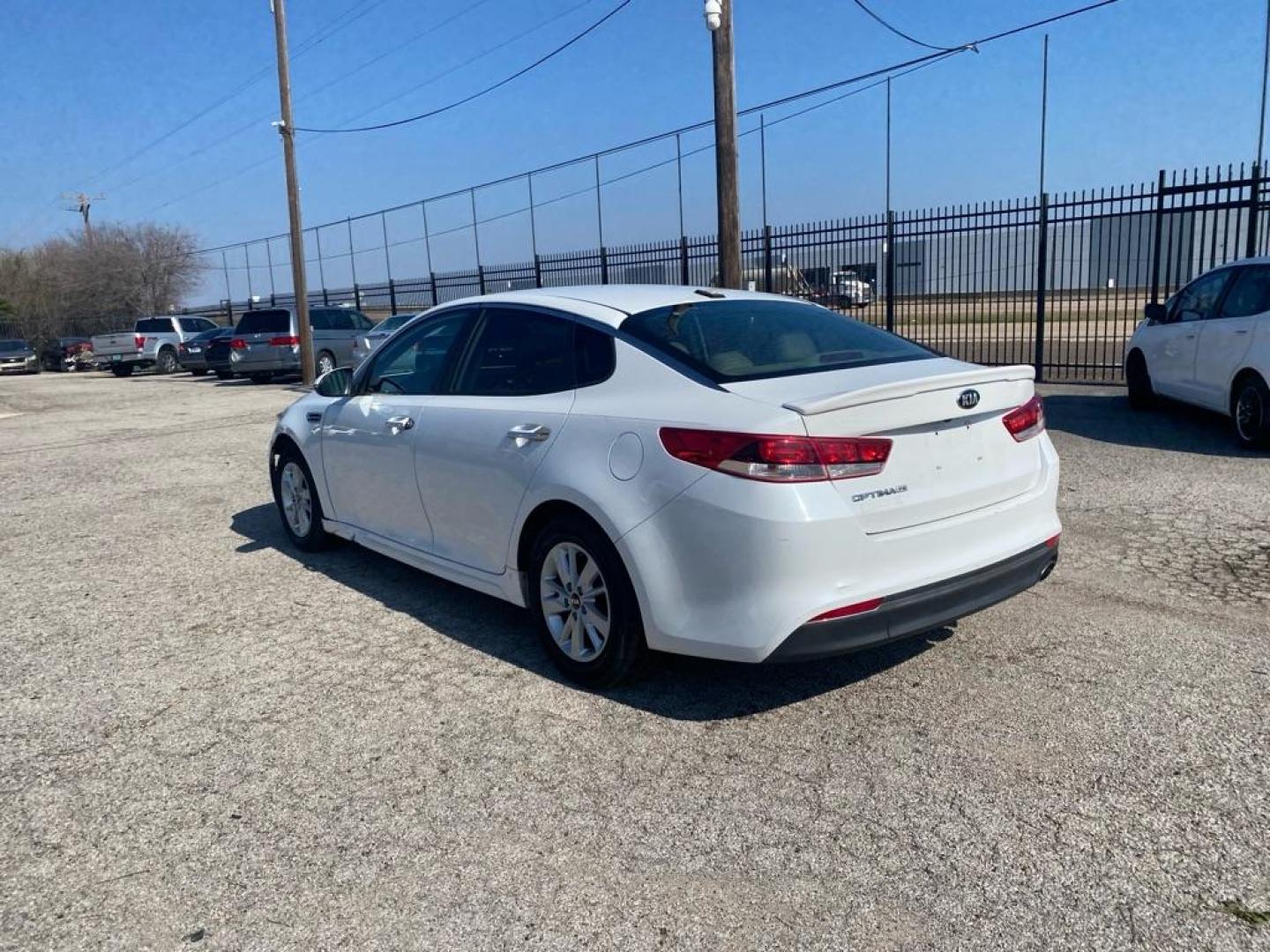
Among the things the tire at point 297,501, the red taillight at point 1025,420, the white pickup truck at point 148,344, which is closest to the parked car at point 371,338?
the white pickup truck at point 148,344

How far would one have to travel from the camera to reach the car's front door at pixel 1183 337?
913 cm

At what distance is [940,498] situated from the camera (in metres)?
3.65

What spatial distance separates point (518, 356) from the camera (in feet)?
15.1

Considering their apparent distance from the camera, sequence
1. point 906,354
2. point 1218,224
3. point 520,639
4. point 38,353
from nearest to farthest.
A: point 906,354 < point 520,639 < point 1218,224 < point 38,353

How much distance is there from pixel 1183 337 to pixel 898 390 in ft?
23.6

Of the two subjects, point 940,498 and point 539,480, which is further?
point 539,480

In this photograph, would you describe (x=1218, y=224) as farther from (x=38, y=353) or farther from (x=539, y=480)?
(x=38, y=353)

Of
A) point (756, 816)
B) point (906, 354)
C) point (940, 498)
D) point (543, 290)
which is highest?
point (543, 290)

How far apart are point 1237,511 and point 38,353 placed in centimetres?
4060

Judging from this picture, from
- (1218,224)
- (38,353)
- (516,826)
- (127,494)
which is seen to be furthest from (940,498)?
(38,353)

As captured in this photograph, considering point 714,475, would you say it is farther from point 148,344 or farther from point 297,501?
point 148,344

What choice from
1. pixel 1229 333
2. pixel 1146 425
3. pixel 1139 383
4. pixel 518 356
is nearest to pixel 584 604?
pixel 518 356

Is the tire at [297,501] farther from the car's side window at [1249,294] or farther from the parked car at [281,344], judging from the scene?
the parked car at [281,344]

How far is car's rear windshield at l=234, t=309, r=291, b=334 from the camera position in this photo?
74.9 feet
